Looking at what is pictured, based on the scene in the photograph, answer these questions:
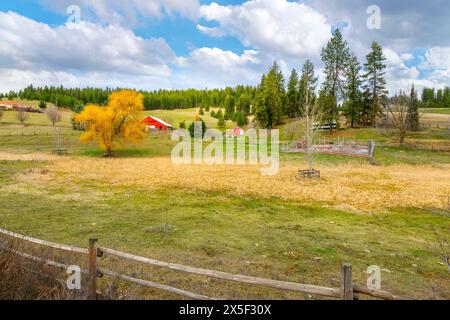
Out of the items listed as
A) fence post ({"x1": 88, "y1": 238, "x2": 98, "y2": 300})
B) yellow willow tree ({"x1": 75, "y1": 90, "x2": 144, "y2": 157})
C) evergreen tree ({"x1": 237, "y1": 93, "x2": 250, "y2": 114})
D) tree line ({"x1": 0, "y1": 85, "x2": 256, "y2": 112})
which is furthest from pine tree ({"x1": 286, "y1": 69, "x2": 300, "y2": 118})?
fence post ({"x1": 88, "y1": 238, "x2": 98, "y2": 300})

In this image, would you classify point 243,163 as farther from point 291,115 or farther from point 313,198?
point 291,115

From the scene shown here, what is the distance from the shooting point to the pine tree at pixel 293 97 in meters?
80.2

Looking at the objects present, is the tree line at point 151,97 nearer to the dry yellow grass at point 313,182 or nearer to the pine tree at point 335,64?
the pine tree at point 335,64

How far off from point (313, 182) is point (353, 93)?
4543 centimetres

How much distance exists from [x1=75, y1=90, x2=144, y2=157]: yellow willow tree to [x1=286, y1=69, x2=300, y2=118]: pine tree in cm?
4335

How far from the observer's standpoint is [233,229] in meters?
14.1

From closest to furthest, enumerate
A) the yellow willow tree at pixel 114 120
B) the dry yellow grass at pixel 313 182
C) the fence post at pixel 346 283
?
the fence post at pixel 346 283, the dry yellow grass at pixel 313 182, the yellow willow tree at pixel 114 120

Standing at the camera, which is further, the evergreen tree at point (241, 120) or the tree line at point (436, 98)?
the tree line at point (436, 98)

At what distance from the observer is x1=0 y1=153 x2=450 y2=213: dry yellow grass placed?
2069 centimetres

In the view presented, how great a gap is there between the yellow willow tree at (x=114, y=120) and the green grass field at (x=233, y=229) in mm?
19845

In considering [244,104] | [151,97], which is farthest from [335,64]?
[151,97]

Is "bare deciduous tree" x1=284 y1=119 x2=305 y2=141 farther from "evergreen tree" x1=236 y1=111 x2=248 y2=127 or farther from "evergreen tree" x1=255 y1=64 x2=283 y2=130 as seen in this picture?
"evergreen tree" x1=236 y1=111 x2=248 y2=127

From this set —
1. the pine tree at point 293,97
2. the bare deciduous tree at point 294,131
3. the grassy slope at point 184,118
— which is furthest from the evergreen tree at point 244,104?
the bare deciduous tree at point 294,131
